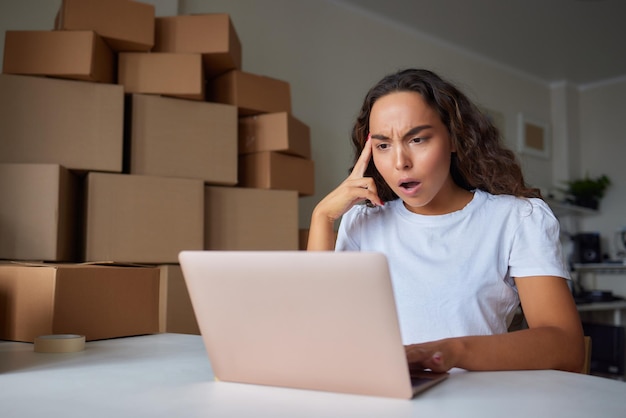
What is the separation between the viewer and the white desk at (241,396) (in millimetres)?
588

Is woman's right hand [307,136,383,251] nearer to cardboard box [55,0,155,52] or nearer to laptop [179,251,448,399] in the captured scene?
laptop [179,251,448,399]

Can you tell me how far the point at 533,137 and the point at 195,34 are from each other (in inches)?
133

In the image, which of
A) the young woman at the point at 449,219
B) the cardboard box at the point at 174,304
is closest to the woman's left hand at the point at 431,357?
the young woman at the point at 449,219

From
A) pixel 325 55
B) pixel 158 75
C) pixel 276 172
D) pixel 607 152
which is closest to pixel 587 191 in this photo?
pixel 607 152

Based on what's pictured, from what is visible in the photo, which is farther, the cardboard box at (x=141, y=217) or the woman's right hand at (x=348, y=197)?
the cardboard box at (x=141, y=217)

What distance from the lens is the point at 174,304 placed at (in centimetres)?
208

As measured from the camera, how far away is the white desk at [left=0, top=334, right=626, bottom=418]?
59 cm

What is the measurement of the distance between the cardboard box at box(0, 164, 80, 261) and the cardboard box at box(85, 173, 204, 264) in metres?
0.14

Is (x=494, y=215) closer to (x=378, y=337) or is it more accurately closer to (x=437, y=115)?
(x=437, y=115)

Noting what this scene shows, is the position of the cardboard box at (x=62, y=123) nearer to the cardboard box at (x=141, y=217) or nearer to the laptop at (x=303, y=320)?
the cardboard box at (x=141, y=217)

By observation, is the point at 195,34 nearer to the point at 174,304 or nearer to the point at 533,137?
the point at 174,304

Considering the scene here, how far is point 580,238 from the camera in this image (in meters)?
4.64

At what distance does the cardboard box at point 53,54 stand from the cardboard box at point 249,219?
2.05 ft

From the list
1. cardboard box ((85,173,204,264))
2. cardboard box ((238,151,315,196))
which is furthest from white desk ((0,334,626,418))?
cardboard box ((238,151,315,196))
